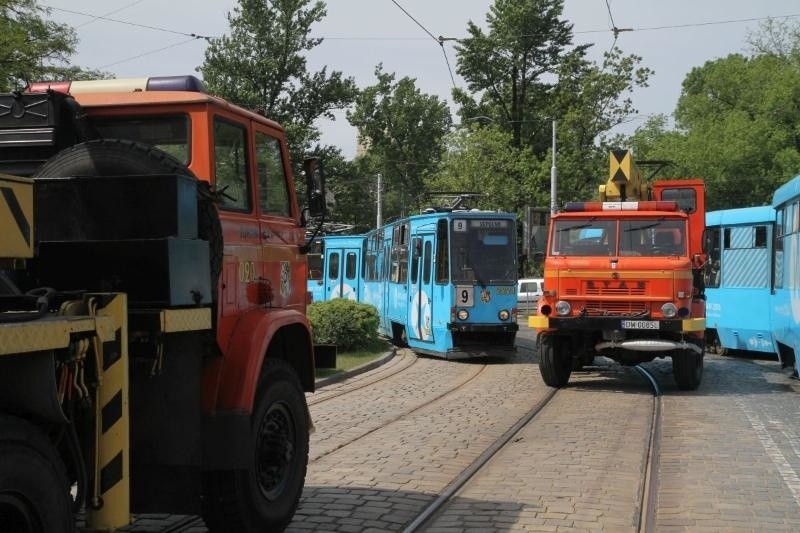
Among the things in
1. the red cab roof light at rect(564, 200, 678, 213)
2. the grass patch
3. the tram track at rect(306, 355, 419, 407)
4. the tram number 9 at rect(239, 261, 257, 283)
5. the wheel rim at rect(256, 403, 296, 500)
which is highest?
the red cab roof light at rect(564, 200, 678, 213)

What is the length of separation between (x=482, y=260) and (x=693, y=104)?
45.3m

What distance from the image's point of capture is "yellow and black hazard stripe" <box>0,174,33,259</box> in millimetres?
3234

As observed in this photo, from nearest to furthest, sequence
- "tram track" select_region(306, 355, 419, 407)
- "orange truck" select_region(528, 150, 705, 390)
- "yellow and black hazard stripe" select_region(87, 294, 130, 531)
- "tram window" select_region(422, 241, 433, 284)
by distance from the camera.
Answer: "yellow and black hazard stripe" select_region(87, 294, 130, 531)
"tram track" select_region(306, 355, 419, 407)
"orange truck" select_region(528, 150, 705, 390)
"tram window" select_region(422, 241, 433, 284)

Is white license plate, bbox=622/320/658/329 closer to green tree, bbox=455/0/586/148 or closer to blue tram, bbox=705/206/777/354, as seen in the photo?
blue tram, bbox=705/206/777/354

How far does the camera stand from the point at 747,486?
7062 mm

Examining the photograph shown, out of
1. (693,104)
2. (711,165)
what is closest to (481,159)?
(711,165)

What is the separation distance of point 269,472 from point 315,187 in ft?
6.21

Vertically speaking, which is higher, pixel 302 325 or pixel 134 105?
pixel 134 105

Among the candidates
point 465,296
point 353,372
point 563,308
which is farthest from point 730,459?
point 465,296

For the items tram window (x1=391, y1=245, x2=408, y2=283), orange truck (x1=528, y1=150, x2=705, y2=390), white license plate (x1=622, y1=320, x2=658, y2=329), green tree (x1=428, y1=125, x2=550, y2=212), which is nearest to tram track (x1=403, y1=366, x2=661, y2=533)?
white license plate (x1=622, y1=320, x2=658, y2=329)

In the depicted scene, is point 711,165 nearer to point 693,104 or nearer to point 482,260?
point 693,104

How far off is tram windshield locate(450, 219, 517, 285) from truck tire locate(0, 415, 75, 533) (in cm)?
1465

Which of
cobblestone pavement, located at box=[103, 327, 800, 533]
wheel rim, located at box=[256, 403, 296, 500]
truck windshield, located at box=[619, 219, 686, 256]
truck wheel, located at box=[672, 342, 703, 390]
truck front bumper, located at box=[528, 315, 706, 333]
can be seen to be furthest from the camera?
truck windshield, located at box=[619, 219, 686, 256]

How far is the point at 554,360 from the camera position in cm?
1362
